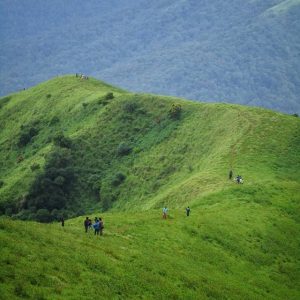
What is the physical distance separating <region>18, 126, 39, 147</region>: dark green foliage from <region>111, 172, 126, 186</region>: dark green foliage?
40914mm

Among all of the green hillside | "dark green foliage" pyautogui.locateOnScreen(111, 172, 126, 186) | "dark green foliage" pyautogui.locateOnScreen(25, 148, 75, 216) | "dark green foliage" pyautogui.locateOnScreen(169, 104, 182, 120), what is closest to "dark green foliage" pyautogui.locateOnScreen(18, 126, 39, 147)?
the green hillside

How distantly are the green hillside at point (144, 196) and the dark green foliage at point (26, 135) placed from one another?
463 millimetres

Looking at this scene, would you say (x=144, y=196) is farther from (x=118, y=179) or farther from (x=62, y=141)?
(x=62, y=141)

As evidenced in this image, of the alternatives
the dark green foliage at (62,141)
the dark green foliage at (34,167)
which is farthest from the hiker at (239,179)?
the dark green foliage at (62,141)

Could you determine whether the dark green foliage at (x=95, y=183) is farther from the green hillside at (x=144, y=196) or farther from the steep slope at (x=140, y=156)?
the green hillside at (x=144, y=196)

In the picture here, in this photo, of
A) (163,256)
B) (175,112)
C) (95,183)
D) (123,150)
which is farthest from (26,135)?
(163,256)

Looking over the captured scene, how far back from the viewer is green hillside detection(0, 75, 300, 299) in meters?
35.0

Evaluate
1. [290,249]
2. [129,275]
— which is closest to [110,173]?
[290,249]

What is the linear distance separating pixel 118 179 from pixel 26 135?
43.1 m

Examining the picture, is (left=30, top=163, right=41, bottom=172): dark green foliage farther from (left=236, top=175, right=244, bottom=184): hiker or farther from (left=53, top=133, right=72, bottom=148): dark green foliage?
(left=236, top=175, right=244, bottom=184): hiker

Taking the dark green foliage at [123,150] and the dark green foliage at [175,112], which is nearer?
the dark green foliage at [123,150]

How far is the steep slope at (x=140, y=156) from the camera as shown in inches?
3009

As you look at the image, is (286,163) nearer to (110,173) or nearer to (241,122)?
(241,122)

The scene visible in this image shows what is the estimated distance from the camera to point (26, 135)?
134500 millimetres
